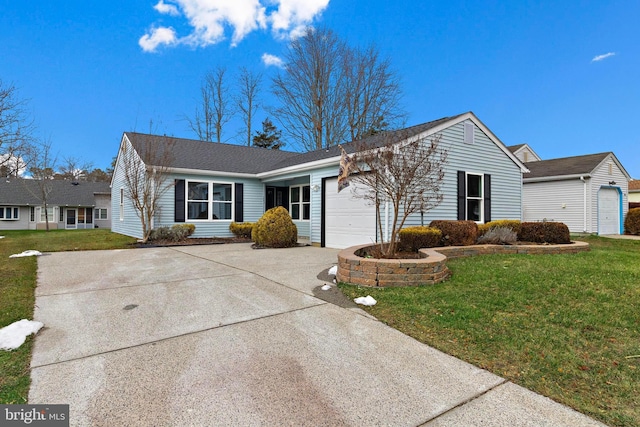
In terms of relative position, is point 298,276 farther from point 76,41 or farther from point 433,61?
point 433,61

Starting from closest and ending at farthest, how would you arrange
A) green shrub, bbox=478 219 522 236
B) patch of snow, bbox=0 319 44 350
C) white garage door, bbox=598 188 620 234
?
patch of snow, bbox=0 319 44 350
green shrub, bbox=478 219 522 236
white garage door, bbox=598 188 620 234

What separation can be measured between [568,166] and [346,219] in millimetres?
13664

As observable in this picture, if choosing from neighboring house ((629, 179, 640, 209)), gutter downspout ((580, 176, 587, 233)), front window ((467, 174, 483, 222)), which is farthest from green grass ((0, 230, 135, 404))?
neighboring house ((629, 179, 640, 209))

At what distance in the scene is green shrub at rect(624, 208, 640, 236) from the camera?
49.9ft

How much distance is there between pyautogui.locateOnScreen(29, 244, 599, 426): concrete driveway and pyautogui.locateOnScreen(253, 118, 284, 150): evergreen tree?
26.1m

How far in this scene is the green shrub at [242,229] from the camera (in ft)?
41.3

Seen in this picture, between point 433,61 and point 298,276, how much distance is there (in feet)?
52.5

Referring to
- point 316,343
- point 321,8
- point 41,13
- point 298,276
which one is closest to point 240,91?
point 321,8

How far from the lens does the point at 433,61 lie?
17078 millimetres

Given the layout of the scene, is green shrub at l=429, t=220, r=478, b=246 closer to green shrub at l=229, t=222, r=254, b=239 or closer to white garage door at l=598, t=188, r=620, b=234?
green shrub at l=229, t=222, r=254, b=239

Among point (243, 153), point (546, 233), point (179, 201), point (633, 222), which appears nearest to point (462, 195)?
point (546, 233)

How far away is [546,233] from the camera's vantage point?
27.2ft

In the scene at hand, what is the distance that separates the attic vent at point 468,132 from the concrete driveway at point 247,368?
8259mm

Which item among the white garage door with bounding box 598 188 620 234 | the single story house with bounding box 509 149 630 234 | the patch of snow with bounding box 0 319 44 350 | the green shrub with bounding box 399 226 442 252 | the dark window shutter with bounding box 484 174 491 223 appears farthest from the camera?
the white garage door with bounding box 598 188 620 234
